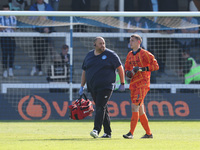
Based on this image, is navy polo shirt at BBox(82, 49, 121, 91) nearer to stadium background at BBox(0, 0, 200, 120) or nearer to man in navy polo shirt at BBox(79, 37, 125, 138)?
man in navy polo shirt at BBox(79, 37, 125, 138)

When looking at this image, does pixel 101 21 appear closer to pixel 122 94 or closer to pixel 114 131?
pixel 122 94

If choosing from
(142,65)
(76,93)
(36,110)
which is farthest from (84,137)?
(76,93)

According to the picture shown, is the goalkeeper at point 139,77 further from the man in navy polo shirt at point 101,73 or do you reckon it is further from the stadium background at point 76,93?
the stadium background at point 76,93

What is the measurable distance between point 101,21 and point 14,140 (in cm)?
762

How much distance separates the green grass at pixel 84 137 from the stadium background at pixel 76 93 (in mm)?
1158

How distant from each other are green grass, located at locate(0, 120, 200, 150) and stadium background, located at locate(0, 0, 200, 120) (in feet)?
3.80

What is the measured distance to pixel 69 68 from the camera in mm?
16781

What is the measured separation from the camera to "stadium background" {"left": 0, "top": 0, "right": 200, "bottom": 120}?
1603cm

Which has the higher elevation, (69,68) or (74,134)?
(69,68)

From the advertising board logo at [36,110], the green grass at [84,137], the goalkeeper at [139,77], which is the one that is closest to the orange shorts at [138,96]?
the goalkeeper at [139,77]

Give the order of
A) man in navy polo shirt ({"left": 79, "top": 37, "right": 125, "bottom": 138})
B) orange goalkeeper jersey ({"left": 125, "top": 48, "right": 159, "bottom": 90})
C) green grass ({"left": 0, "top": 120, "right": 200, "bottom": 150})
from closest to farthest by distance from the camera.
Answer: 1. green grass ({"left": 0, "top": 120, "right": 200, "bottom": 150})
2. man in navy polo shirt ({"left": 79, "top": 37, "right": 125, "bottom": 138})
3. orange goalkeeper jersey ({"left": 125, "top": 48, "right": 159, "bottom": 90})

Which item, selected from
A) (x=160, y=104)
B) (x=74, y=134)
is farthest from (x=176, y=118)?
(x=74, y=134)

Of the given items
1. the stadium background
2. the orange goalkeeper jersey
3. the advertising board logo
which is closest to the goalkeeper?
the orange goalkeeper jersey

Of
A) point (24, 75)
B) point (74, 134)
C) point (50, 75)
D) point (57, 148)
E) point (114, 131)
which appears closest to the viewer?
point (57, 148)
